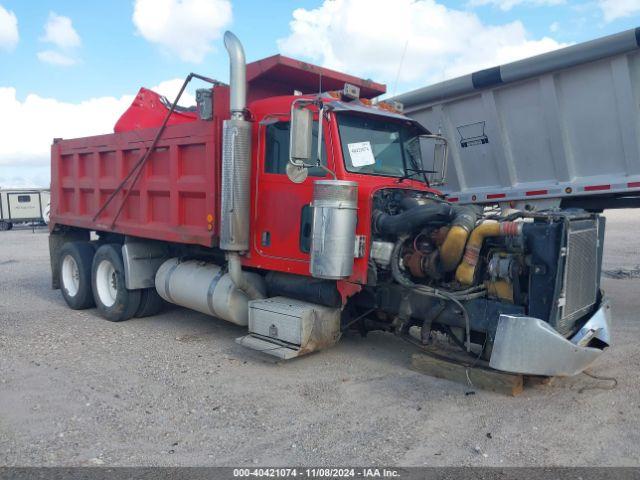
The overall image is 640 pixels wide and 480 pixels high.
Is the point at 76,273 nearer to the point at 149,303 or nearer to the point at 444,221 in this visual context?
the point at 149,303

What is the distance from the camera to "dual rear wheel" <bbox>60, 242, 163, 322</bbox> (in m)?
7.31

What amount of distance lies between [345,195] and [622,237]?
18011 millimetres

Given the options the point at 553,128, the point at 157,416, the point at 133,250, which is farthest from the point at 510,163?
the point at 157,416

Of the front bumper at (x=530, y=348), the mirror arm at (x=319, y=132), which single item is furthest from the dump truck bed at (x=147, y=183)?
the front bumper at (x=530, y=348)

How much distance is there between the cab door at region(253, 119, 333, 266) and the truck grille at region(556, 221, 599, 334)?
7.26 feet

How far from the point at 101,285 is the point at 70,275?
0.99 meters

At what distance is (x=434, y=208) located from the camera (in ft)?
15.3

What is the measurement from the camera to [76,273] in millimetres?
8242

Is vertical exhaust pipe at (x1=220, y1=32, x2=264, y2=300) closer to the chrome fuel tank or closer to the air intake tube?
the chrome fuel tank

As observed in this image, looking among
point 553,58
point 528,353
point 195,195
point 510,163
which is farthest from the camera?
point 510,163

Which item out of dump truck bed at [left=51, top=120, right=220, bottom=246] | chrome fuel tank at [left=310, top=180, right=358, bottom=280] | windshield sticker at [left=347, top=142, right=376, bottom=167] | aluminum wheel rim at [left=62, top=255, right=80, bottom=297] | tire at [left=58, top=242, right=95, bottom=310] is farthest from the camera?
aluminum wheel rim at [left=62, top=255, right=80, bottom=297]

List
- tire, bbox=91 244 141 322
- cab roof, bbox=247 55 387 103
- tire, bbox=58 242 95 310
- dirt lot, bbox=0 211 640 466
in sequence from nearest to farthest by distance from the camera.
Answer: dirt lot, bbox=0 211 640 466
cab roof, bbox=247 55 387 103
tire, bbox=91 244 141 322
tire, bbox=58 242 95 310

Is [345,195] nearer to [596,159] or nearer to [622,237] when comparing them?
[596,159]

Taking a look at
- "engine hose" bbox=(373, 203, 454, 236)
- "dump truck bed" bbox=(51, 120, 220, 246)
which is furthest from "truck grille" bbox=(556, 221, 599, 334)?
"dump truck bed" bbox=(51, 120, 220, 246)
